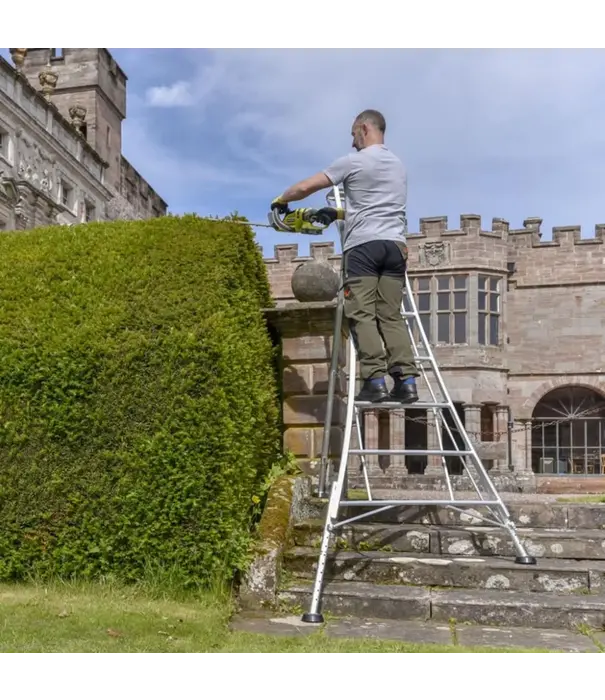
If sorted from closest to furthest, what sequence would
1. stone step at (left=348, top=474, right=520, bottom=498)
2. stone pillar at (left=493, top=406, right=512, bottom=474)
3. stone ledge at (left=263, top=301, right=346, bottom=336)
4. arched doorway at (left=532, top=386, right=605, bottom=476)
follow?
stone ledge at (left=263, top=301, right=346, bottom=336) < stone step at (left=348, top=474, right=520, bottom=498) < stone pillar at (left=493, top=406, right=512, bottom=474) < arched doorway at (left=532, top=386, right=605, bottom=476)

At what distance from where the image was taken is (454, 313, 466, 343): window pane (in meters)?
28.5

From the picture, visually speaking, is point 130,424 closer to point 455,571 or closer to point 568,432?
point 455,571

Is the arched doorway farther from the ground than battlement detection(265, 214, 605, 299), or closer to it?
closer to it

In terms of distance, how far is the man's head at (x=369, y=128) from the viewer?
214 inches

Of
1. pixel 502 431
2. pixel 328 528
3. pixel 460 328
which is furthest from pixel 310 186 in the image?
pixel 460 328

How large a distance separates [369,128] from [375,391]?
71.5 inches

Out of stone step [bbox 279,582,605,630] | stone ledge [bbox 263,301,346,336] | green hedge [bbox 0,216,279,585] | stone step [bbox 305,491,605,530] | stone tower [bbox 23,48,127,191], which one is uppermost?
stone tower [bbox 23,48,127,191]

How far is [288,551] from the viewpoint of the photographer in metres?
5.34

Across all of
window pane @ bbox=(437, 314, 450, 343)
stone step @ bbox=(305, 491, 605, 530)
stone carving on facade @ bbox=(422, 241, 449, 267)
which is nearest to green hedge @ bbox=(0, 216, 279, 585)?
stone step @ bbox=(305, 491, 605, 530)

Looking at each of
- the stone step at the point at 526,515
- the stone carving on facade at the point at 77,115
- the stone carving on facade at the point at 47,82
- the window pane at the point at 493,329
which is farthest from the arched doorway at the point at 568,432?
the stone step at the point at 526,515

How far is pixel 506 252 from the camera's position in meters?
29.4

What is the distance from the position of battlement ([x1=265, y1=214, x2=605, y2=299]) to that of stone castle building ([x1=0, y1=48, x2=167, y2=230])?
27.5ft

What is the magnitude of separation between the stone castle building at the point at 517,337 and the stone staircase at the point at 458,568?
21.9 m

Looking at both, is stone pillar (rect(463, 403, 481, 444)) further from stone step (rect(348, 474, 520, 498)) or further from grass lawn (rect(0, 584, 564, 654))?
grass lawn (rect(0, 584, 564, 654))
